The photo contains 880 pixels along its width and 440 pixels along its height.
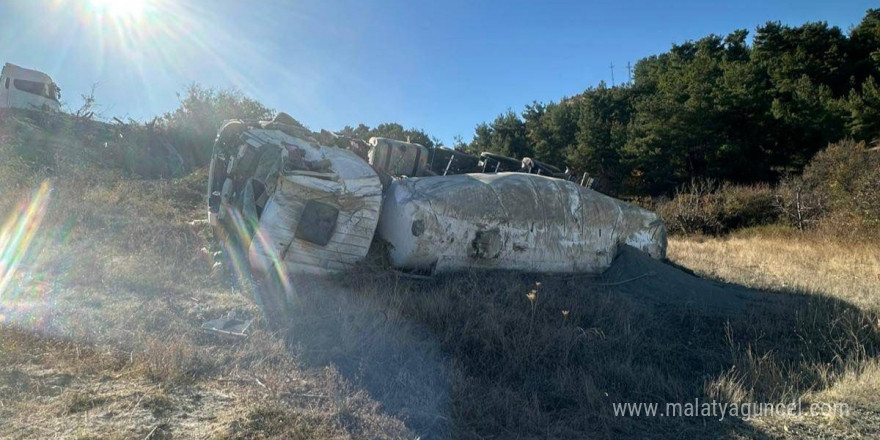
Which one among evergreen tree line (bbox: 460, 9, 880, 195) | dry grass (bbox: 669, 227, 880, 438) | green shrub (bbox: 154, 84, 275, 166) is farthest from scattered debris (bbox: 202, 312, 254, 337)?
evergreen tree line (bbox: 460, 9, 880, 195)

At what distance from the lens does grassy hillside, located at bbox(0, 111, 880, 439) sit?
3229 mm

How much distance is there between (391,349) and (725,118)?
A: 30.5 m

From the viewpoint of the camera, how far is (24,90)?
20.1m

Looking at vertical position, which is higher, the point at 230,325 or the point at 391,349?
the point at 230,325

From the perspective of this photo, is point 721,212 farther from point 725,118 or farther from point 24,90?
point 24,90

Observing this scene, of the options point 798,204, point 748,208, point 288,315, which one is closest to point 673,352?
point 288,315

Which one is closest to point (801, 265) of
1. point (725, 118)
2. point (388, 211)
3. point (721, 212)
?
point (388, 211)

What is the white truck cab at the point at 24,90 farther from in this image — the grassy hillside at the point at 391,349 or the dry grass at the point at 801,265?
the dry grass at the point at 801,265

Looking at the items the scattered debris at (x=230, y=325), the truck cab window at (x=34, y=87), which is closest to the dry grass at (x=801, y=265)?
the scattered debris at (x=230, y=325)

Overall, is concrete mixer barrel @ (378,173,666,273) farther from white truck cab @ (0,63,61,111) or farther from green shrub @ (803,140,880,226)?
white truck cab @ (0,63,61,111)

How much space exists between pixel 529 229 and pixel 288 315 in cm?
388

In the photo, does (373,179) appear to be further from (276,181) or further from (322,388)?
(322,388)

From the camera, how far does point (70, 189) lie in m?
9.80

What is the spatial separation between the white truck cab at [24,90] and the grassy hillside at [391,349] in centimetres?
Result: 1544
